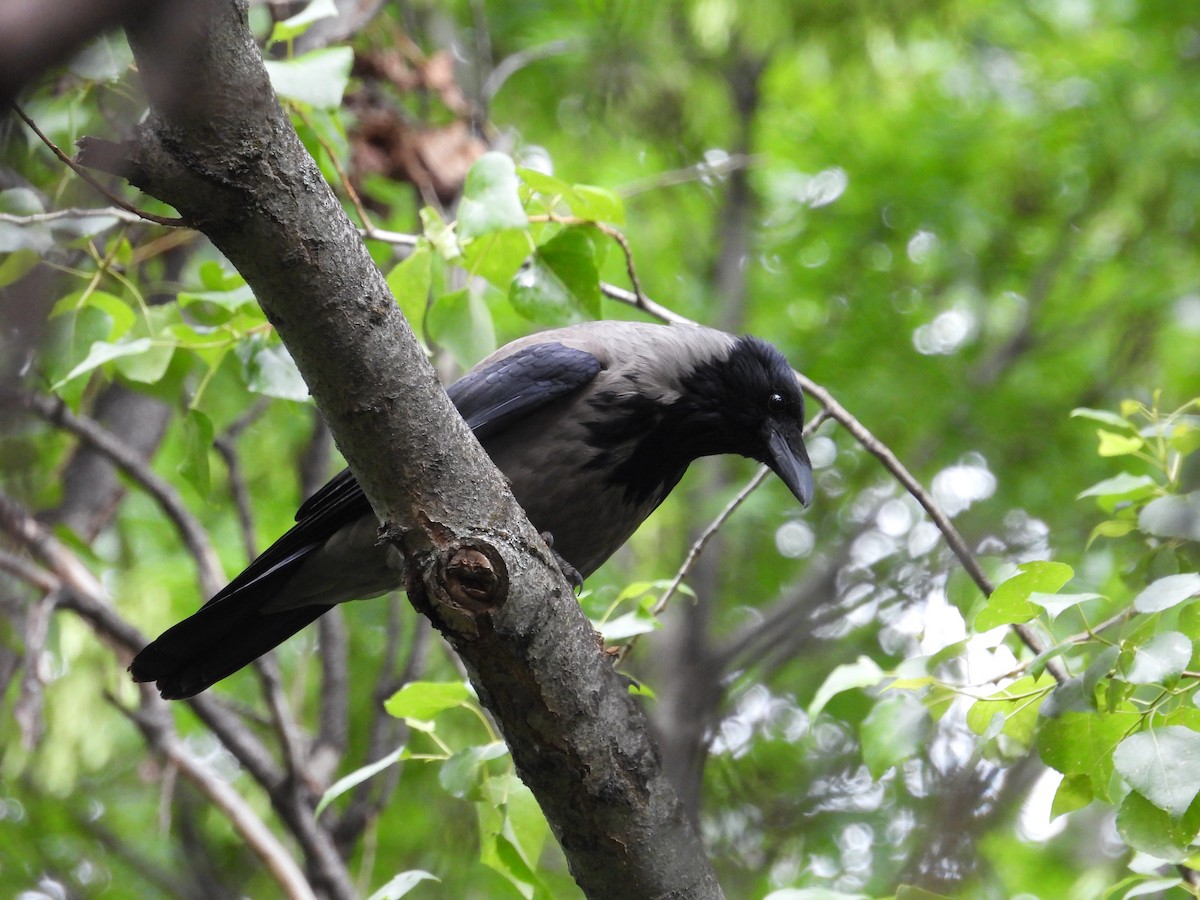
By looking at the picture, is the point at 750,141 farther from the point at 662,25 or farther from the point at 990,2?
the point at 990,2

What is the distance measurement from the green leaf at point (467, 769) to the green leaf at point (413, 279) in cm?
113

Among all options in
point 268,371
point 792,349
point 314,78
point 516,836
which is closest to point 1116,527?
point 516,836

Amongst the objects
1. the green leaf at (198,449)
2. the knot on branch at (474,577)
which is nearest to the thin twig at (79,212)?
the green leaf at (198,449)

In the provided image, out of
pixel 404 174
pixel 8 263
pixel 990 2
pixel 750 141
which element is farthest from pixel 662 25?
pixel 8 263

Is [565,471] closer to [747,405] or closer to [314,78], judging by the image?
[747,405]

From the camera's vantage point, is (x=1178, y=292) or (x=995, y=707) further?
(x=1178, y=292)

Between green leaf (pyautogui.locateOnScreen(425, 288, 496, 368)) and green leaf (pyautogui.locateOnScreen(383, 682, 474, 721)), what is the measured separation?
87cm

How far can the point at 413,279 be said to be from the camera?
3271 mm

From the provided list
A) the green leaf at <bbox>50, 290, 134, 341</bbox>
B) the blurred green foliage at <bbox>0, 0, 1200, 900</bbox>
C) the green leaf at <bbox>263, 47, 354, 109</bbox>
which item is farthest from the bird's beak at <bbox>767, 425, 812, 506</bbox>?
the green leaf at <bbox>50, 290, 134, 341</bbox>

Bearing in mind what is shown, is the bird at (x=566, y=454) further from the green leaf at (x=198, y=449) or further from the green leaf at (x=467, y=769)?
the green leaf at (x=467, y=769)

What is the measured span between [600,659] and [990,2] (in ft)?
20.5

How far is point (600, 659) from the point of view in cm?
268

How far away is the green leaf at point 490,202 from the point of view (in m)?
3.02

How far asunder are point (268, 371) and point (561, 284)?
84 centimetres
